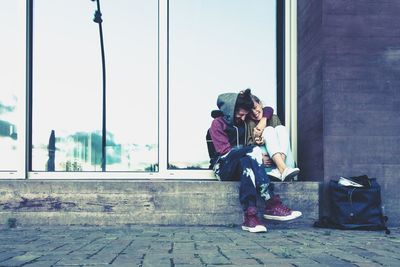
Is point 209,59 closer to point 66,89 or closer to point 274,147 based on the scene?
point 274,147

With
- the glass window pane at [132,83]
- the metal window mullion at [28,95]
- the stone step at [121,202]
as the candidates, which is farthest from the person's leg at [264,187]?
the metal window mullion at [28,95]

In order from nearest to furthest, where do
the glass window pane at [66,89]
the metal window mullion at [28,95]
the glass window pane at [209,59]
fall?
the metal window mullion at [28,95], the glass window pane at [66,89], the glass window pane at [209,59]

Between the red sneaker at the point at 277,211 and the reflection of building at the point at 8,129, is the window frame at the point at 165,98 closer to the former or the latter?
the reflection of building at the point at 8,129

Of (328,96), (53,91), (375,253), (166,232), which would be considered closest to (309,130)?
(328,96)

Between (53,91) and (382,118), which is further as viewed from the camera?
(53,91)

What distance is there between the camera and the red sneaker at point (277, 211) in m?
4.71

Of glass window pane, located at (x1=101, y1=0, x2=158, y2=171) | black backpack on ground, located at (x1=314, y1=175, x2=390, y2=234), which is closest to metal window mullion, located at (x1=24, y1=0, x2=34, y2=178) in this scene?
glass window pane, located at (x1=101, y1=0, x2=158, y2=171)

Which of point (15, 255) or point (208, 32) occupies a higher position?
point (208, 32)

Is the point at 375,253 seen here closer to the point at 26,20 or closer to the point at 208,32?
the point at 208,32

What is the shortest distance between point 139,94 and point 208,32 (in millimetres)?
1040

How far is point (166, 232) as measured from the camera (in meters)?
4.48

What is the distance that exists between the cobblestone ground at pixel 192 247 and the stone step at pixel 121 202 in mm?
141

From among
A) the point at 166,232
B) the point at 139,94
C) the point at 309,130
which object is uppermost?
the point at 139,94

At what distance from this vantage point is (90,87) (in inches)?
220
